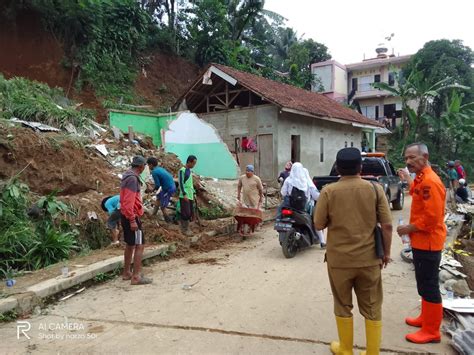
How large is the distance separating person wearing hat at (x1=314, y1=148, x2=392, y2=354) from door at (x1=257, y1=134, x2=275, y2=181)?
12.8 m

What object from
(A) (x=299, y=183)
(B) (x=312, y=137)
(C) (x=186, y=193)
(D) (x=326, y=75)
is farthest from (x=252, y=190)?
(D) (x=326, y=75)

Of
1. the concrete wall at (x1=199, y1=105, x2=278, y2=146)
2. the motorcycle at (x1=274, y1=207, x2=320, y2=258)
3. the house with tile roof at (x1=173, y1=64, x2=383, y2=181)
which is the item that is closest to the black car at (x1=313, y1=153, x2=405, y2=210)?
the house with tile roof at (x1=173, y1=64, x2=383, y2=181)

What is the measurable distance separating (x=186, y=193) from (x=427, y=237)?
17.8ft

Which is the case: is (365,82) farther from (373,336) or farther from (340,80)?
(373,336)

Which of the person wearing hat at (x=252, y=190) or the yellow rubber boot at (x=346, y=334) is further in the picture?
the person wearing hat at (x=252, y=190)

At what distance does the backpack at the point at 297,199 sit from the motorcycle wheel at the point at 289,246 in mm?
516

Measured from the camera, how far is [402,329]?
387cm

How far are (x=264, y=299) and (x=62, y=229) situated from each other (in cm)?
438

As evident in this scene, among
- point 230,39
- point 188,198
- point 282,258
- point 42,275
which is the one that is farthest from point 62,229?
point 230,39

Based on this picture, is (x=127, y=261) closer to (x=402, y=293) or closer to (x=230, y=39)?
(x=402, y=293)

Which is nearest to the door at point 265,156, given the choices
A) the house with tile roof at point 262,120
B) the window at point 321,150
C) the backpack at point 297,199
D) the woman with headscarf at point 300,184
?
the house with tile roof at point 262,120

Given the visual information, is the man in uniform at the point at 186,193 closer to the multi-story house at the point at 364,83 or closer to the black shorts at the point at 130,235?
the black shorts at the point at 130,235

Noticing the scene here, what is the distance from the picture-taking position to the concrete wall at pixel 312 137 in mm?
16234

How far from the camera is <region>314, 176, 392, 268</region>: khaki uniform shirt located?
3.13m
